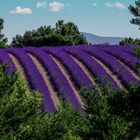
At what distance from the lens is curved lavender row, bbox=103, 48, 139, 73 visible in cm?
4851

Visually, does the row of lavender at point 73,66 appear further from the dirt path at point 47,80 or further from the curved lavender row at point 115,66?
the dirt path at point 47,80

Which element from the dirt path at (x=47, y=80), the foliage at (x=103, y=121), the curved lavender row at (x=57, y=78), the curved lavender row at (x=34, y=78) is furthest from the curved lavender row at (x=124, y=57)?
the foliage at (x=103, y=121)

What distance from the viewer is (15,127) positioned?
23.0 m

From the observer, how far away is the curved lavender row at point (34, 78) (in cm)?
3791

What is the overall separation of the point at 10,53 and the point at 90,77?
1293 centimetres

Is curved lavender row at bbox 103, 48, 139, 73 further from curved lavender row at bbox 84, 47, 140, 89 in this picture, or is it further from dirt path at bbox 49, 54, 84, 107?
dirt path at bbox 49, 54, 84, 107

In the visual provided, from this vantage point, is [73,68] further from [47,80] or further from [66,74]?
[47,80]

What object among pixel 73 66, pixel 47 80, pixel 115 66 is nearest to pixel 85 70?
pixel 73 66

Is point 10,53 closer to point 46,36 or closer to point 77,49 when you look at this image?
point 77,49

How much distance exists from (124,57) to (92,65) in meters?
3.88

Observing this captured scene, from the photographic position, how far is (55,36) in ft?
291

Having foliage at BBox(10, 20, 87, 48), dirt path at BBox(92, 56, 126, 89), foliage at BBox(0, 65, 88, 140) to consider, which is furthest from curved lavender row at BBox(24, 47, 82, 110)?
foliage at BBox(10, 20, 87, 48)

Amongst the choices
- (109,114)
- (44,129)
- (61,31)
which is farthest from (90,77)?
(61,31)

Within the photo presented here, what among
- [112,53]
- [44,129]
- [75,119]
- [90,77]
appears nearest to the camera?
[44,129]
